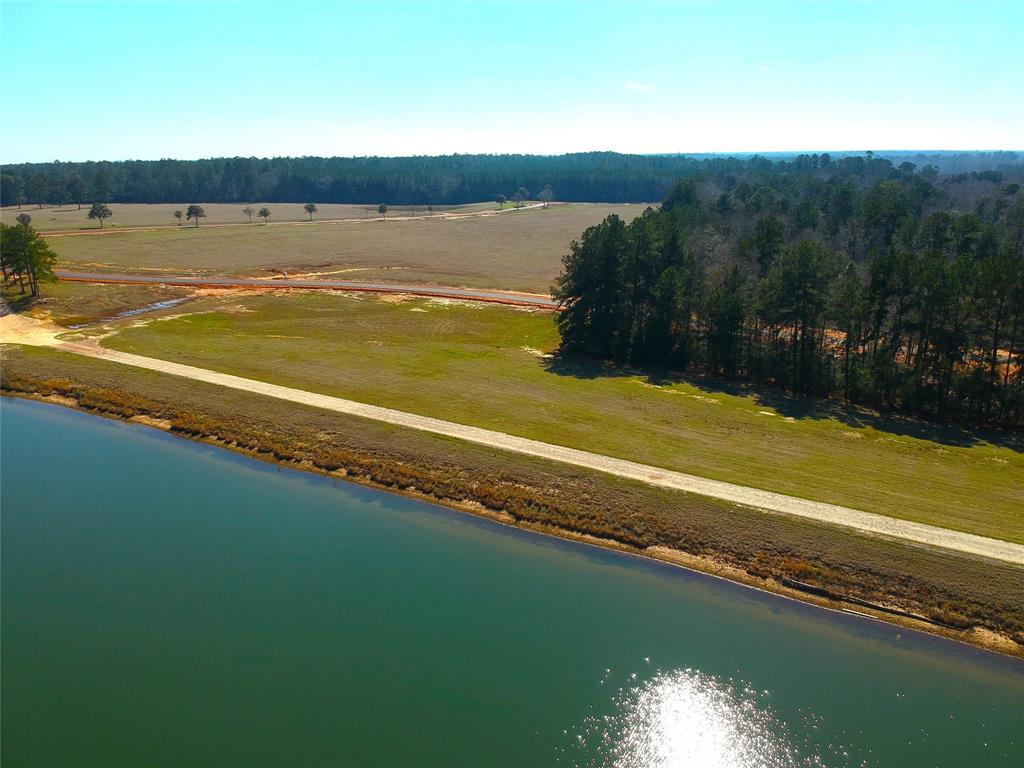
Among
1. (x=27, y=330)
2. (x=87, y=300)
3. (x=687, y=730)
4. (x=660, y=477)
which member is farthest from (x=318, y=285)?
(x=687, y=730)

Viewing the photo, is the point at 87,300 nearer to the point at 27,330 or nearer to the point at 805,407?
the point at 27,330

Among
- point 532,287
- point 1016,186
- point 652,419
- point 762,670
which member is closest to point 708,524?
Answer: point 762,670

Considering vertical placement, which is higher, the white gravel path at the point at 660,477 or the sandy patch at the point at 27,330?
the sandy patch at the point at 27,330

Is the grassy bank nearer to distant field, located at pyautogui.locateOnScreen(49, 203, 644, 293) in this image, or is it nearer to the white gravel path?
the white gravel path

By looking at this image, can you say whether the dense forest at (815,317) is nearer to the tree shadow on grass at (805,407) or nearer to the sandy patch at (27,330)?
the tree shadow on grass at (805,407)

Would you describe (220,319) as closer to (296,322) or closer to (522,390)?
(296,322)

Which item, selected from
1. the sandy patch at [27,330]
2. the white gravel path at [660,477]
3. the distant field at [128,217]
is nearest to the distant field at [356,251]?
the distant field at [128,217]

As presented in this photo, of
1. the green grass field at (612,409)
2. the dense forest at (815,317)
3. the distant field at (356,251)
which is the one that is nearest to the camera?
the green grass field at (612,409)
